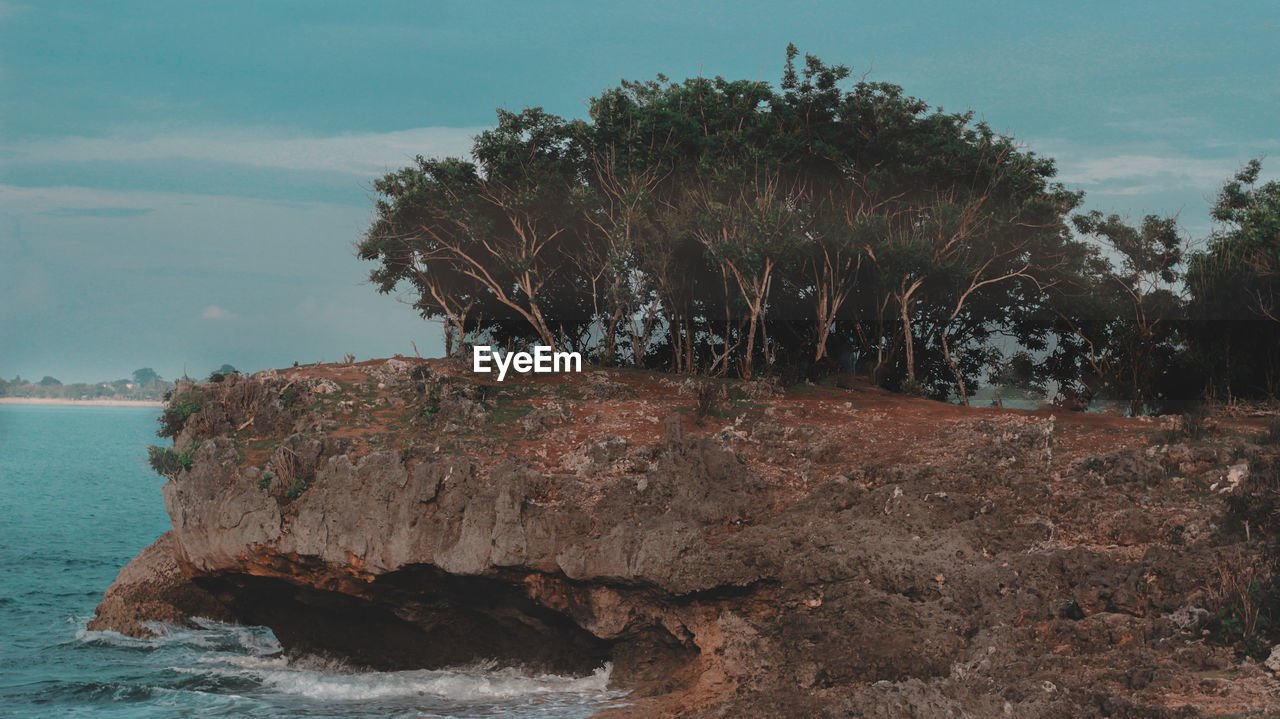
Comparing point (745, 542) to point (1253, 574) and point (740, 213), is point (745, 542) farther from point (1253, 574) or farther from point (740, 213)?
point (740, 213)

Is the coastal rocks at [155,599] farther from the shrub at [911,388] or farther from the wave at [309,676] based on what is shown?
the shrub at [911,388]

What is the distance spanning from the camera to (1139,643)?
11.0 meters

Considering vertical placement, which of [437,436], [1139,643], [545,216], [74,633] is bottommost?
[74,633]

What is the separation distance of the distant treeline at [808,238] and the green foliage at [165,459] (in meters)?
10.3

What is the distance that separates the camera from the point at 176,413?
2052 centimetres

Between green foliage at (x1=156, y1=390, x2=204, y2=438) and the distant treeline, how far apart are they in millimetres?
9052

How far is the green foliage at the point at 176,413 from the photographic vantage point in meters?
20.4

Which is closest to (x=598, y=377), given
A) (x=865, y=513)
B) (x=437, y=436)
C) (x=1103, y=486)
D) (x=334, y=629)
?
(x=437, y=436)

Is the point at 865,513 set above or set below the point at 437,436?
below

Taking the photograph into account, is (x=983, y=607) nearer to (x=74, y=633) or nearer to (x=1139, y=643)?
(x=1139, y=643)

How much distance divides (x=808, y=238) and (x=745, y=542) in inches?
517

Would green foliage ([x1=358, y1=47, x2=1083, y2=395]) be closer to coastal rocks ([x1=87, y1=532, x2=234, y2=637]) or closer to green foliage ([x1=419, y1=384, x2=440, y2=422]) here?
green foliage ([x1=419, y1=384, x2=440, y2=422])

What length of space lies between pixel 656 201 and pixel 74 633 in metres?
19.0

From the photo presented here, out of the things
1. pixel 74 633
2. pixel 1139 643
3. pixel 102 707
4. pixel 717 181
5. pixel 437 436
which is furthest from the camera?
pixel 717 181
